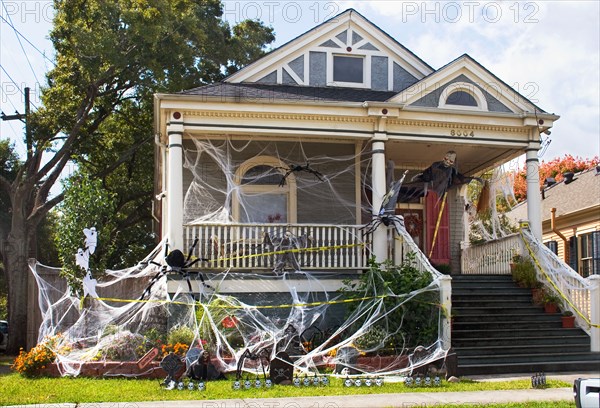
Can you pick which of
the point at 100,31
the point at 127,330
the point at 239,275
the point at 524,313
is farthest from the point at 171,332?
the point at 100,31

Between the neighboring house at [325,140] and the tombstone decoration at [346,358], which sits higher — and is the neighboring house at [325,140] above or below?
above

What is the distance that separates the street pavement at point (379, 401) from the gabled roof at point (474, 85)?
7264 millimetres

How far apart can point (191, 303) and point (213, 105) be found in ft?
13.5

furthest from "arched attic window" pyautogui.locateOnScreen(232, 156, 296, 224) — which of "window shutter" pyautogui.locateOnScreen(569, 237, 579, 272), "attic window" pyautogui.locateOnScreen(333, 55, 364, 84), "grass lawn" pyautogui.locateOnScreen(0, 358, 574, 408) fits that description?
"window shutter" pyautogui.locateOnScreen(569, 237, 579, 272)

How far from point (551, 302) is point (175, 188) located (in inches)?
318

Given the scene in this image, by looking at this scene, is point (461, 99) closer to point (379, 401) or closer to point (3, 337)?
point (379, 401)

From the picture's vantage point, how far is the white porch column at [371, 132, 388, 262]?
15.4m

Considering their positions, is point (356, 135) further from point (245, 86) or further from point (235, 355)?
point (235, 355)

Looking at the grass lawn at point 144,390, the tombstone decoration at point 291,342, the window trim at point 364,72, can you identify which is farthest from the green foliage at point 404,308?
the window trim at point 364,72

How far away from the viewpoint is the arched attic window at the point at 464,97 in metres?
16.3

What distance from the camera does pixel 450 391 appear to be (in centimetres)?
1104

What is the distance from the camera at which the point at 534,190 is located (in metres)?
16.3

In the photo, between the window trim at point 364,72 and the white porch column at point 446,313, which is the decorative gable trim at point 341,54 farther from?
the white porch column at point 446,313

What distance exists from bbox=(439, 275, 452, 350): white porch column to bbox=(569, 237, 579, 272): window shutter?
1049 cm
